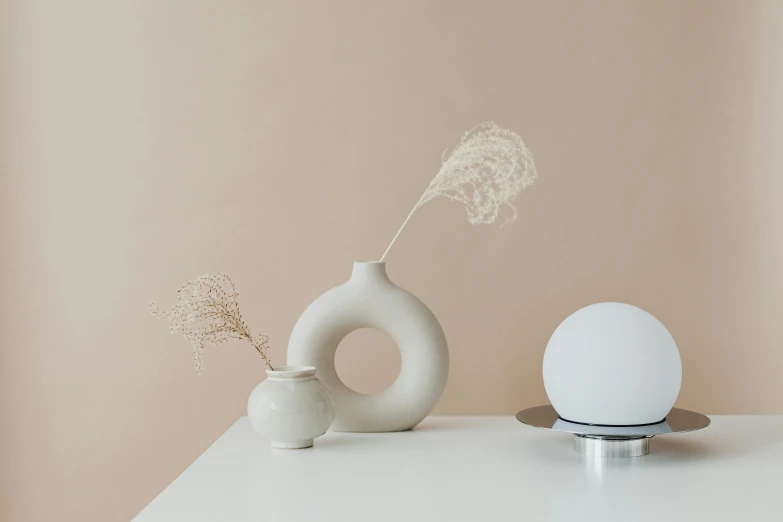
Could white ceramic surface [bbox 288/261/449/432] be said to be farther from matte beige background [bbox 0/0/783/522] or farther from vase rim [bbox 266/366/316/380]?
matte beige background [bbox 0/0/783/522]

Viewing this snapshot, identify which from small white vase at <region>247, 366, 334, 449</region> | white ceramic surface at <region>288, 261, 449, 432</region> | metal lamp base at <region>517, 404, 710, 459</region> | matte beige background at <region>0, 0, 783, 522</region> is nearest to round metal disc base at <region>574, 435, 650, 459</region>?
metal lamp base at <region>517, 404, 710, 459</region>

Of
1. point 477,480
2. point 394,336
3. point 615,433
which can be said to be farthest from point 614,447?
point 394,336

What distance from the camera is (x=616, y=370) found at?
3.90 feet

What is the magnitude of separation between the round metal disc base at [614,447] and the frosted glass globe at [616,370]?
3 centimetres

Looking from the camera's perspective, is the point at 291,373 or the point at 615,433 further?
the point at 291,373

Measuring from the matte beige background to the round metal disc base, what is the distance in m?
0.57

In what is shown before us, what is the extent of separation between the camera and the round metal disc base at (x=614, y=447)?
4.02 feet

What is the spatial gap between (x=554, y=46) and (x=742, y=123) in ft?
1.52

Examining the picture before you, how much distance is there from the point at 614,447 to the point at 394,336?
1.41ft

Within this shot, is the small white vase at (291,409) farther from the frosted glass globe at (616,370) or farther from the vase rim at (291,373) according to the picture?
the frosted glass globe at (616,370)

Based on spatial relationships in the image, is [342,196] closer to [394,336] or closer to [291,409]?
[394,336]

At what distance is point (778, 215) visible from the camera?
182 centimetres

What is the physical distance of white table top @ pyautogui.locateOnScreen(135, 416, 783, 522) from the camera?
99 cm

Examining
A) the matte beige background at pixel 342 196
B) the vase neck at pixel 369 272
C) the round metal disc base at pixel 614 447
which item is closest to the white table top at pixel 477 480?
the round metal disc base at pixel 614 447
